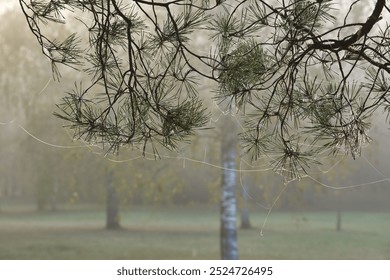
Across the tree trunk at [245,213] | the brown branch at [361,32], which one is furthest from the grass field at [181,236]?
the brown branch at [361,32]

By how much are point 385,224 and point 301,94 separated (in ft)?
5.36

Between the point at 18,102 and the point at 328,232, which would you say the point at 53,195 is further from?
the point at 328,232

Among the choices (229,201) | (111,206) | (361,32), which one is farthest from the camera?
(111,206)

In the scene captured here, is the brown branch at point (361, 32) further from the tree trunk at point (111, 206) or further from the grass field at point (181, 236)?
the tree trunk at point (111, 206)

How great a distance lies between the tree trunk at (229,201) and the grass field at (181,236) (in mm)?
49

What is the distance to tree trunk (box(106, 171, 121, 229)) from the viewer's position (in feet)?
8.59

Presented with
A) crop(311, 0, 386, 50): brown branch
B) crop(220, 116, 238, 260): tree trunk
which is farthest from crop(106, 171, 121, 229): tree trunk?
crop(311, 0, 386, 50): brown branch

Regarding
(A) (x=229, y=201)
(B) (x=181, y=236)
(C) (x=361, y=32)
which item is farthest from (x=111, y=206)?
(C) (x=361, y=32)

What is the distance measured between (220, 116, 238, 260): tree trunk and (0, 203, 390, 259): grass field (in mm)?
49

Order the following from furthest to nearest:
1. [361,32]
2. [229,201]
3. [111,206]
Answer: [111,206] < [229,201] < [361,32]

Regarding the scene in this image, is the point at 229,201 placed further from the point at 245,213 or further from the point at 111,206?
the point at 111,206

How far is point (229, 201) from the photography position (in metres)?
2.50

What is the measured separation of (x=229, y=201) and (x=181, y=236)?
0.80ft
